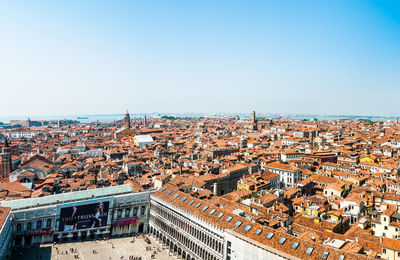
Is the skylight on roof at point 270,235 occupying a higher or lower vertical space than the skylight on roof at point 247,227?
higher

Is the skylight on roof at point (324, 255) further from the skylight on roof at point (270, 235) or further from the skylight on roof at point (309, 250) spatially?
the skylight on roof at point (270, 235)

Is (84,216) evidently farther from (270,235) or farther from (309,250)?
(309,250)

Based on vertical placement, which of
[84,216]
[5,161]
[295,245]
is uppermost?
[295,245]

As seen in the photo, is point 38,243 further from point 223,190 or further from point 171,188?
point 223,190

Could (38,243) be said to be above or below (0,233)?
below

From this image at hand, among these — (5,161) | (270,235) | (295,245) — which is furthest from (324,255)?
(5,161)

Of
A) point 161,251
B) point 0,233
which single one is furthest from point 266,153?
point 0,233

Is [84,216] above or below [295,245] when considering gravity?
below

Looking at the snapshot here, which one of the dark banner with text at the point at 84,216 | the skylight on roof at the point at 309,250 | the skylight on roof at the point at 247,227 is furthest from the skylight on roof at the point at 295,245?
the dark banner with text at the point at 84,216
